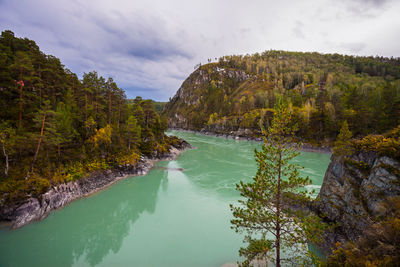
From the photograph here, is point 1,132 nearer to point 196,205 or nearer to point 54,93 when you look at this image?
point 54,93

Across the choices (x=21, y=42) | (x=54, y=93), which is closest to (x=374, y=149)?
(x=54, y=93)

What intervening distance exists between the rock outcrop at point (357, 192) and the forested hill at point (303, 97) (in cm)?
3864

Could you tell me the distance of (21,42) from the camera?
23.2 m

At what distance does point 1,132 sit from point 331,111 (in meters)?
76.1

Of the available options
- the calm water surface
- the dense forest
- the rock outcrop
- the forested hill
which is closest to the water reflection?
the calm water surface

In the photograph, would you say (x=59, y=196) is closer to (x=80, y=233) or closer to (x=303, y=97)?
(x=80, y=233)

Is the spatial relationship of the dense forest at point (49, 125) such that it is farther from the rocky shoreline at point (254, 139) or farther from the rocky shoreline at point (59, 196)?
the rocky shoreline at point (254, 139)

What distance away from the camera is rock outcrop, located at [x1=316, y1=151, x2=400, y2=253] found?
10.8 metres

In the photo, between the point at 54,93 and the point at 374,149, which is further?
the point at 54,93

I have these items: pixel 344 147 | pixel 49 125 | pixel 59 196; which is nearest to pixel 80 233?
pixel 59 196

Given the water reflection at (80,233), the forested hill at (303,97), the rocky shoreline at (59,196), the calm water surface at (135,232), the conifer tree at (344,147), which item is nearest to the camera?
the water reflection at (80,233)

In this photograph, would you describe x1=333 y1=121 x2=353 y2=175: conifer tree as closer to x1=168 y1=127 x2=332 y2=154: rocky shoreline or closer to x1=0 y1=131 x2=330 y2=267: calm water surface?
x1=0 y1=131 x2=330 y2=267: calm water surface

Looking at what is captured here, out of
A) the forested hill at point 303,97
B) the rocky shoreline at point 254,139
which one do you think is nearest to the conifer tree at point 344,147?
the forested hill at point 303,97

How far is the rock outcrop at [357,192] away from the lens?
35.3 feet
